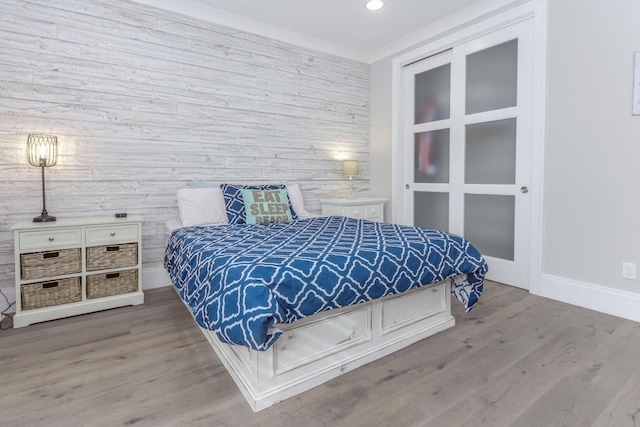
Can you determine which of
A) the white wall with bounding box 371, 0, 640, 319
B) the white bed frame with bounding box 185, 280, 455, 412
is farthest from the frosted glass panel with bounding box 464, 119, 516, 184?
the white bed frame with bounding box 185, 280, 455, 412

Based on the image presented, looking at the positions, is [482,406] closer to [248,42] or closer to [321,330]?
[321,330]

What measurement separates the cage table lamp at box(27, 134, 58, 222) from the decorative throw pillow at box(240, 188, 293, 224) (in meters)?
1.42

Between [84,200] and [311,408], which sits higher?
A: [84,200]

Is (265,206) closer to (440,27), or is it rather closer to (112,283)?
(112,283)

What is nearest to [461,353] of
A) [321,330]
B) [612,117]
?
[321,330]

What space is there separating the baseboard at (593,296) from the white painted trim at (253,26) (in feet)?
10.6

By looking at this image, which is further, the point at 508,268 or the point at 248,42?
the point at 248,42

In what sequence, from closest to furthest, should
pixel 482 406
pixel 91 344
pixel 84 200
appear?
pixel 482 406, pixel 91 344, pixel 84 200

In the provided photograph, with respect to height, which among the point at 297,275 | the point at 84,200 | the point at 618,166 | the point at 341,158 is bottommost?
the point at 297,275

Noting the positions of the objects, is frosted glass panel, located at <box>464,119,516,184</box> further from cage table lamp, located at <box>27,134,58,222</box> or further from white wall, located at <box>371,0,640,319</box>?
cage table lamp, located at <box>27,134,58,222</box>

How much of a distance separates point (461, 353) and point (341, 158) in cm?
284

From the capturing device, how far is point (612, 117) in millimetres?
2426

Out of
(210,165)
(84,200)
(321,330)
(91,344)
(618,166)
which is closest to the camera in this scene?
(321,330)

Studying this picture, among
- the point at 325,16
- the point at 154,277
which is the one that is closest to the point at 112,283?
the point at 154,277
